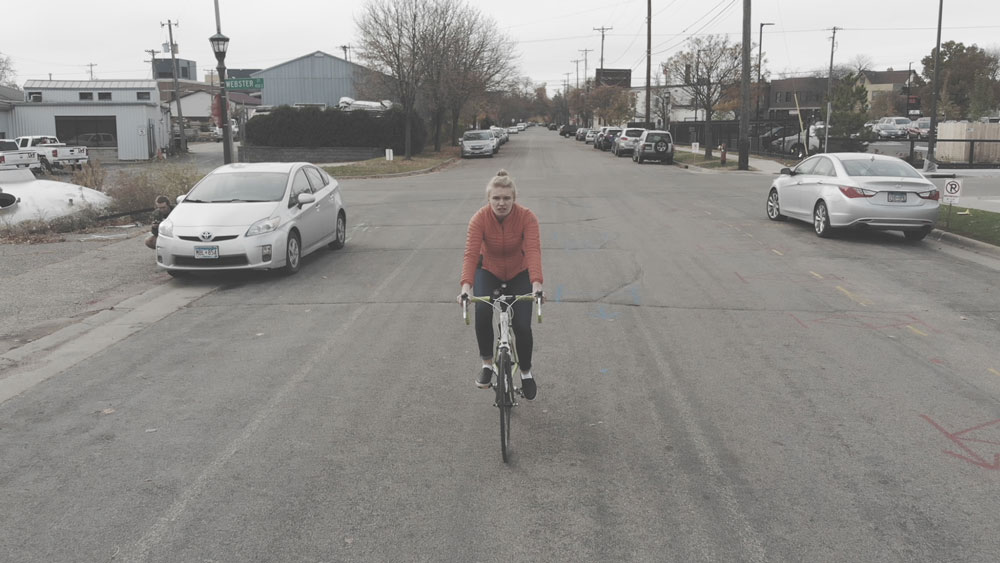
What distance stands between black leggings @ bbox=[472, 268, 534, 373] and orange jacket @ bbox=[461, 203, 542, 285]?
9 cm

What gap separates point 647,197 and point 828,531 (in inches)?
735

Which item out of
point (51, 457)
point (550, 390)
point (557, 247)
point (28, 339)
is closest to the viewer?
point (51, 457)

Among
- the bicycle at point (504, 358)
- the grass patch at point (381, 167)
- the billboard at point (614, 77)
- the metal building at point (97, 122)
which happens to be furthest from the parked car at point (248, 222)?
the billboard at point (614, 77)

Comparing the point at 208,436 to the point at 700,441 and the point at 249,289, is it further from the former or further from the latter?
the point at 249,289

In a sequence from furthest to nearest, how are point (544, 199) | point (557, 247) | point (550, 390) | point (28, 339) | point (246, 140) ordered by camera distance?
point (246, 140) → point (544, 199) → point (557, 247) → point (28, 339) → point (550, 390)

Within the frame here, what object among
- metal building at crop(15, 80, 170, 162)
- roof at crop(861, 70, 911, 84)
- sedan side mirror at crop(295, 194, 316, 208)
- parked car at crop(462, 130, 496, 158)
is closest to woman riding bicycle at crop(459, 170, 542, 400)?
sedan side mirror at crop(295, 194, 316, 208)

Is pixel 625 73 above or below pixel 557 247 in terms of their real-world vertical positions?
above

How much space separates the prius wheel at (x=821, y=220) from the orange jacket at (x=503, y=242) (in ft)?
34.1

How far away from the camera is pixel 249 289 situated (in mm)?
10875

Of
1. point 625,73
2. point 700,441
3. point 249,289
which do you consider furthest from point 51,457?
point 625,73

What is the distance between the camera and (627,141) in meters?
47.9

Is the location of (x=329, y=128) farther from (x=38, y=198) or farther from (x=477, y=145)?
(x=38, y=198)

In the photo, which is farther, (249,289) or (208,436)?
(249,289)

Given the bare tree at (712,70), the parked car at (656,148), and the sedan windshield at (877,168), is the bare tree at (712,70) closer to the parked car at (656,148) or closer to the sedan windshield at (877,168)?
the parked car at (656,148)
